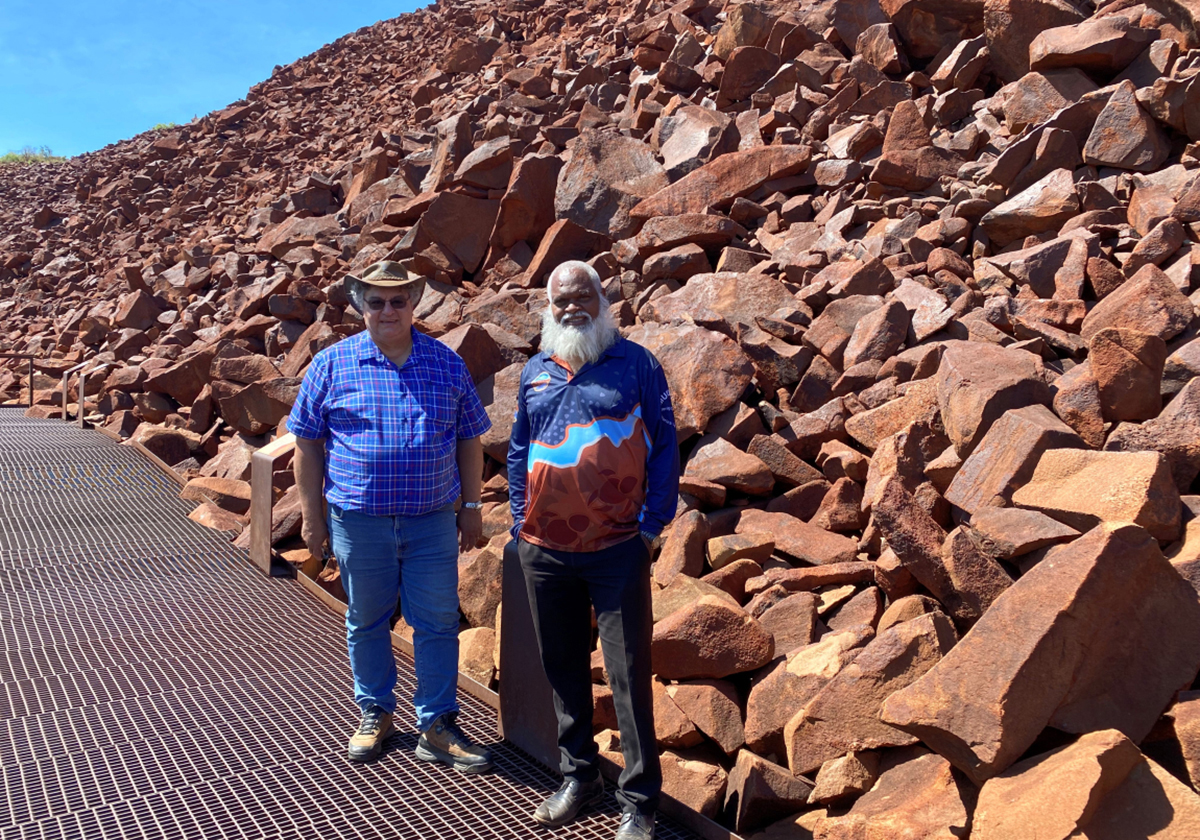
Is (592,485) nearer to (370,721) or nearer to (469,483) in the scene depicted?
(469,483)

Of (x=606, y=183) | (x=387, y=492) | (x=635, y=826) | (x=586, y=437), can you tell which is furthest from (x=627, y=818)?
(x=606, y=183)

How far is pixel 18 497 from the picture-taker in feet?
23.0

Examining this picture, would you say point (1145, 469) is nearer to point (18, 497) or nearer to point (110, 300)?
point (18, 497)

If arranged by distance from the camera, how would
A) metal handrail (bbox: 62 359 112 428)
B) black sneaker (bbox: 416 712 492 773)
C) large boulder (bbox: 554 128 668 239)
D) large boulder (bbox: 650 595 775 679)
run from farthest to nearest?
metal handrail (bbox: 62 359 112 428)
large boulder (bbox: 554 128 668 239)
large boulder (bbox: 650 595 775 679)
black sneaker (bbox: 416 712 492 773)

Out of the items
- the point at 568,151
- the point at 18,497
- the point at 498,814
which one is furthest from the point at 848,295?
the point at 18,497

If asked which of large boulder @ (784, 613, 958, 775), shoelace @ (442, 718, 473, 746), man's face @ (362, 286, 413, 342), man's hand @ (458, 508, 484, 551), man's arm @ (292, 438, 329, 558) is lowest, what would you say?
shoelace @ (442, 718, 473, 746)

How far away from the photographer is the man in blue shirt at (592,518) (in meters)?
2.74

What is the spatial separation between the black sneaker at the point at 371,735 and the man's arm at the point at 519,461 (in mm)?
899

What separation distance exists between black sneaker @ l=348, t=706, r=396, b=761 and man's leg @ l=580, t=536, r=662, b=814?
979 millimetres

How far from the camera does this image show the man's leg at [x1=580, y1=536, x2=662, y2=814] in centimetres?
276

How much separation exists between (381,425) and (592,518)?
0.93 m

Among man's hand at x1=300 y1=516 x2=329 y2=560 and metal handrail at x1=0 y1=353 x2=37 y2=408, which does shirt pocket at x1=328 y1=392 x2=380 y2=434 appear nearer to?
man's hand at x1=300 y1=516 x2=329 y2=560

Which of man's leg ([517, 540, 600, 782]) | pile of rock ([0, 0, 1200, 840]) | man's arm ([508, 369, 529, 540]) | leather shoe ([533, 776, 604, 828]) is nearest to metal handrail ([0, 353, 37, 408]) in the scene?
pile of rock ([0, 0, 1200, 840])

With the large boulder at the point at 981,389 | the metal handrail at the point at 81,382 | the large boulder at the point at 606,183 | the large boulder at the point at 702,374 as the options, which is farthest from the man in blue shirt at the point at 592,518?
the metal handrail at the point at 81,382
